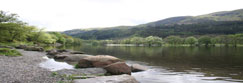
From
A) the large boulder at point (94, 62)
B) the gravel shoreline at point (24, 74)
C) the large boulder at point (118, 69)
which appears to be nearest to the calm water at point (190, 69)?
the large boulder at point (118, 69)

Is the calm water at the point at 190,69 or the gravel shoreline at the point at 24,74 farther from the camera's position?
the calm water at the point at 190,69

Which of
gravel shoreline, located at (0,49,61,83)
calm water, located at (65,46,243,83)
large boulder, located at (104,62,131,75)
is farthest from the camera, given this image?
large boulder, located at (104,62,131,75)

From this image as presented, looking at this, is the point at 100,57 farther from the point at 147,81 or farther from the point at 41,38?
the point at 41,38

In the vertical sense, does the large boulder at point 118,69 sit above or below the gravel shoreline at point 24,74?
below

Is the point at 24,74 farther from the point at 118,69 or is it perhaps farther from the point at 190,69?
the point at 190,69

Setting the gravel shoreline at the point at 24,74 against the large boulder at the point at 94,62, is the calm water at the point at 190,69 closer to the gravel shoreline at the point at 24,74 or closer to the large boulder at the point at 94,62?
the large boulder at the point at 94,62

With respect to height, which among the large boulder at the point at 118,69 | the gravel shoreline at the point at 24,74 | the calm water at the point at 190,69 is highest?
the gravel shoreline at the point at 24,74

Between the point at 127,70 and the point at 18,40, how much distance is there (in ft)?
247

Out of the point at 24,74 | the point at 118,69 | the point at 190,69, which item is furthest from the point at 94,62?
the point at 190,69

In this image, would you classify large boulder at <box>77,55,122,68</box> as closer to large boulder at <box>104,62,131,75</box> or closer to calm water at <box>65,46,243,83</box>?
large boulder at <box>104,62,131,75</box>

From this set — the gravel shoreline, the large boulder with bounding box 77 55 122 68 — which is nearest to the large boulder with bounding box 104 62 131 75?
the large boulder with bounding box 77 55 122 68

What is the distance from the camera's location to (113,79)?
15.0 meters

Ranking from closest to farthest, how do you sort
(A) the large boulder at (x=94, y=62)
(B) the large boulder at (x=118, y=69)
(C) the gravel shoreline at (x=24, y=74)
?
(C) the gravel shoreline at (x=24, y=74), (B) the large boulder at (x=118, y=69), (A) the large boulder at (x=94, y=62)

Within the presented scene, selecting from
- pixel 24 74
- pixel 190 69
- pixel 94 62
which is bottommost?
pixel 190 69
